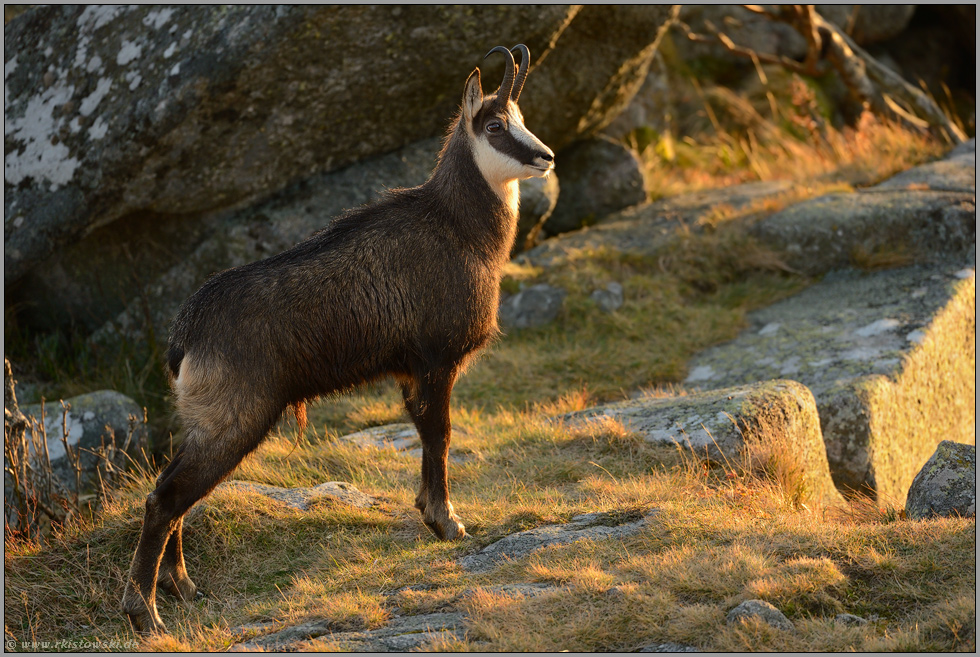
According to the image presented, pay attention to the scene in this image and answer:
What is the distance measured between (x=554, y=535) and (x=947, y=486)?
7.81ft

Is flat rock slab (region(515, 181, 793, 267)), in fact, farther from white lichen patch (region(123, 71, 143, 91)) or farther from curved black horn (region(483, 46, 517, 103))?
curved black horn (region(483, 46, 517, 103))

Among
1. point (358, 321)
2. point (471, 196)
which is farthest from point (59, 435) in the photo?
point (471, 196)

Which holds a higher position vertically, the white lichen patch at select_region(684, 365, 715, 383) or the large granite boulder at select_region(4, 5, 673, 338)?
the large granite boulder at select_region(4, 5, 673, 338)

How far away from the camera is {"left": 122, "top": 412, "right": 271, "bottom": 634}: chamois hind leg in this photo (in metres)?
4.81

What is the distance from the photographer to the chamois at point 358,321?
485cm

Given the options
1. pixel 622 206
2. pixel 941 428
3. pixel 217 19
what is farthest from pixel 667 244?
pixel 217 19

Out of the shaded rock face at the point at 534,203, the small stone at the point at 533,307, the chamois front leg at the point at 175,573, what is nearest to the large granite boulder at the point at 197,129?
the shaded rock face at the point at 534,203

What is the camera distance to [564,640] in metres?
4.04

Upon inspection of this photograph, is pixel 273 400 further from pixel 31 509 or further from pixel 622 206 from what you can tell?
pixel 622 206

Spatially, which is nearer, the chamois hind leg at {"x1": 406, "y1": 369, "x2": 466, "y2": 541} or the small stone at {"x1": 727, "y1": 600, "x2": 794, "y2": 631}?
the small stone at {"x1": 727, "y1": 600, "x2": 794, "y2": 631}

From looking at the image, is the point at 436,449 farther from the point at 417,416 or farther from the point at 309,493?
the point at 309,493

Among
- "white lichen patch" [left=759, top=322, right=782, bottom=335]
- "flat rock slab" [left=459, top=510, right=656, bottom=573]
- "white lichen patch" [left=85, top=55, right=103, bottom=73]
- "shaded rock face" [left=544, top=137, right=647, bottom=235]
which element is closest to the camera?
"flat rock slab" [left=459, top=510, right=656, bottom=573]

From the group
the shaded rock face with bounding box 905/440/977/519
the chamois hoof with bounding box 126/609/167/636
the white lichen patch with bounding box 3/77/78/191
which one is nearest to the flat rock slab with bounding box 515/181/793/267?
the white lichen patch with bounding box 3/77/78/191

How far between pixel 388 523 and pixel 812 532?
2554mm
